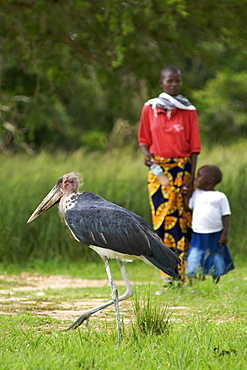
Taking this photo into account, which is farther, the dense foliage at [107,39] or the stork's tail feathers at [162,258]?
the dense foliage at [107,39]

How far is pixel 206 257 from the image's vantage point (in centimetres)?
641

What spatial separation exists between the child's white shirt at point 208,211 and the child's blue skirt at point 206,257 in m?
0.07

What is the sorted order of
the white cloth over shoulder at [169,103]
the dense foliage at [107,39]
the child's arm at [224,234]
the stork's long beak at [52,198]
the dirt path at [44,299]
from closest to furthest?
the stork's long beak at [52,198], the dirt path at [44,299], the child's arm at [224,234], the white cloth over shoulder at [169,103], the dense foliage at [107,39]

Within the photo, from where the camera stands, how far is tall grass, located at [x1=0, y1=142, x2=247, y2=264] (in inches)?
368

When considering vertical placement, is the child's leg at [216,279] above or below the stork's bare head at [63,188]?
below

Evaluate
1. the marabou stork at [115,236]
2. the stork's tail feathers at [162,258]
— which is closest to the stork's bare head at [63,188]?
the marabou stork at [115,236]

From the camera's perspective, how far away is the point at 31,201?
9727mm

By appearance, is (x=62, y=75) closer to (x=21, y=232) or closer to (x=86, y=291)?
(x=21, y=232)

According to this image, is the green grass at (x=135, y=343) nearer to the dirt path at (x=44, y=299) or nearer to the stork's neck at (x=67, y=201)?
the dirt path at (x=44, y=299)

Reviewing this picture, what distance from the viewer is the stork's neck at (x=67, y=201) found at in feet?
14.7

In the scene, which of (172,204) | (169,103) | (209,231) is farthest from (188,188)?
(169,103)

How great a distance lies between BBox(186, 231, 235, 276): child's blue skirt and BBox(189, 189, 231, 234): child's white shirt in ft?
0.23

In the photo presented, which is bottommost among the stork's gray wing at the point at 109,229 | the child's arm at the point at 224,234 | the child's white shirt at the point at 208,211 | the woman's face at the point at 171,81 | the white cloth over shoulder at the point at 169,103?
the child's arm at the point at 224,234

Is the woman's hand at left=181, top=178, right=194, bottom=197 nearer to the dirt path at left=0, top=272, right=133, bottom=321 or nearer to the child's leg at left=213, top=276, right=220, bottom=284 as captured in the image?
the child's leg at left=213, top=276, right=220, bottom=284
